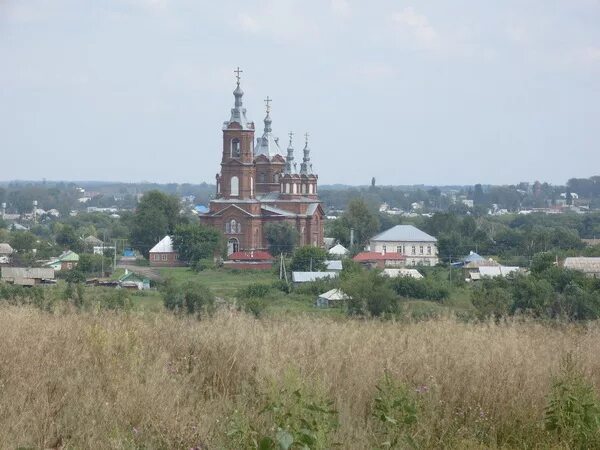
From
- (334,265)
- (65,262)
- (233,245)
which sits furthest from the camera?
(233,245)

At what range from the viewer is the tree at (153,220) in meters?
45.9

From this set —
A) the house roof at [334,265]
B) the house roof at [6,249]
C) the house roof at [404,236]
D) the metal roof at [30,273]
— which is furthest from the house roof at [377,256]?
the metal roof at [30,273]

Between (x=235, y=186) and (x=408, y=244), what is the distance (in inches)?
325

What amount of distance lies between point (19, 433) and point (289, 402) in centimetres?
121

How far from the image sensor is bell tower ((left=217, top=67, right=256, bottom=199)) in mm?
45375

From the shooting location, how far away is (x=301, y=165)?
4838cm

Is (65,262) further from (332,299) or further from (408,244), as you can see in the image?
(332,299)

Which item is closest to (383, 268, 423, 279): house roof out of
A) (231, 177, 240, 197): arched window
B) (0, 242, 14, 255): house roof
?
(231, 177, 240, 197): arched window

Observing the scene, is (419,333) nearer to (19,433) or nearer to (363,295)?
(19,433)

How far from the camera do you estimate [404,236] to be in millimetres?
50719

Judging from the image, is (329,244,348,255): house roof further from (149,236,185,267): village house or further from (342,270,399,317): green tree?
(342,270,399,317): green tree

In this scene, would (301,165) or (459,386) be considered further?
(301,165)

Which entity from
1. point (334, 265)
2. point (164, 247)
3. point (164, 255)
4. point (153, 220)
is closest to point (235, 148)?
point (153, 220)

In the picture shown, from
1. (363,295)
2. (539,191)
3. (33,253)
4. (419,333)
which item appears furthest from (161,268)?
(539,191)
